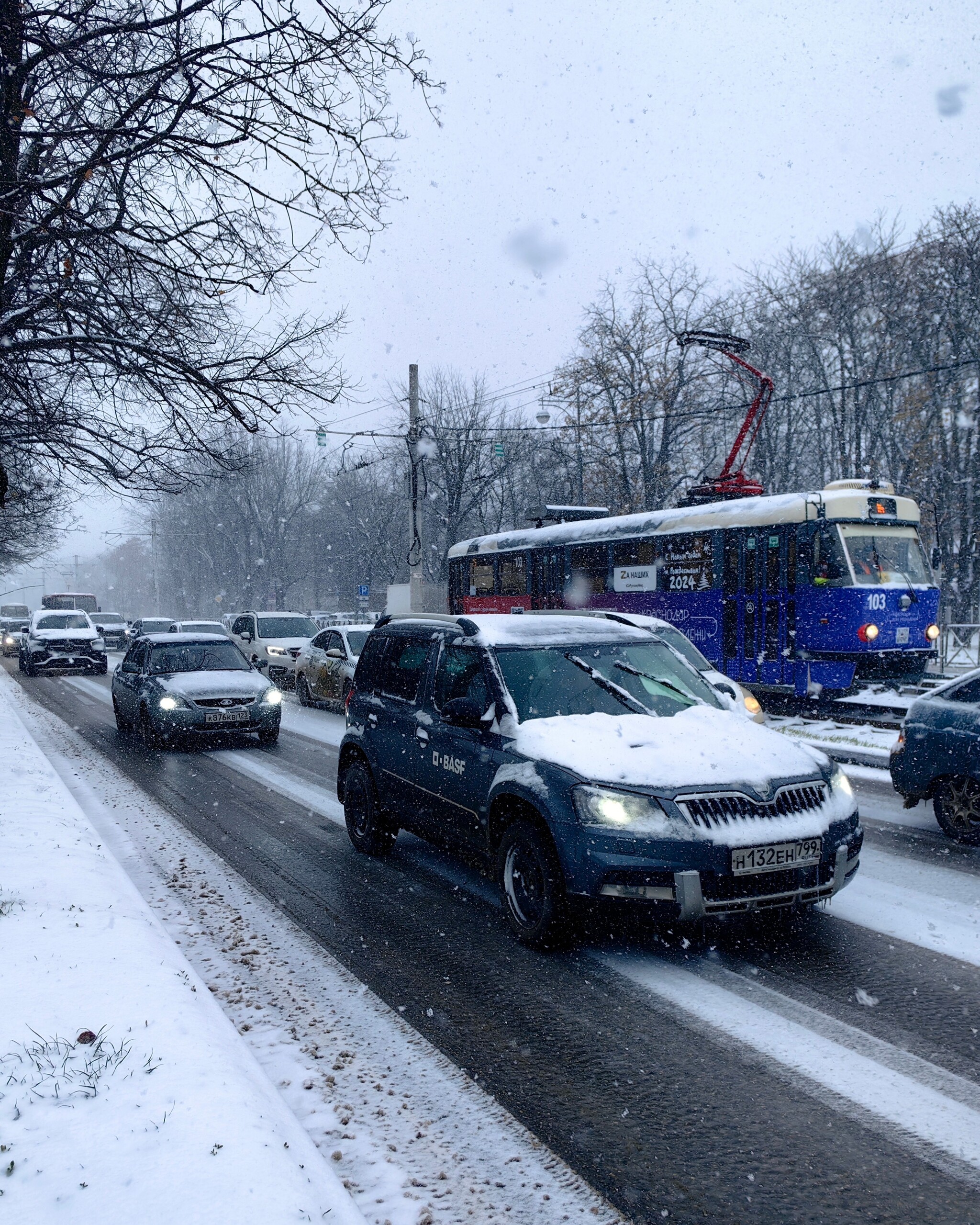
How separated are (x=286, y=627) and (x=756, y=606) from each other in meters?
11.5

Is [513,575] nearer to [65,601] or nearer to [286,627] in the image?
[286,627]

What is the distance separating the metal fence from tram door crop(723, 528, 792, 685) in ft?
31.5

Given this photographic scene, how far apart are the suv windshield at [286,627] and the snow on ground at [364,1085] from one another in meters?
15.9

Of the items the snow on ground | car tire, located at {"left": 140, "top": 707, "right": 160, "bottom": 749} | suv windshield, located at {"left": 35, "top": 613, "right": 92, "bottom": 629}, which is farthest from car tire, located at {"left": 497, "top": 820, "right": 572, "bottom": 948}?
suv windshield, located at {"left": 35, "top": 613, "right": 92, "bottom": 629}

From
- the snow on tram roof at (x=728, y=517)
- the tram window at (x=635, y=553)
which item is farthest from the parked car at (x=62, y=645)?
the tram window at (x=635, y=553)

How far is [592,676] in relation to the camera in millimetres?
5953

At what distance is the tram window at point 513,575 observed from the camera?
72.7 feet

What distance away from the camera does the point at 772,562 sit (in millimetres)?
15594

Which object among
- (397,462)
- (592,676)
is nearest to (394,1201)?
(592,676)

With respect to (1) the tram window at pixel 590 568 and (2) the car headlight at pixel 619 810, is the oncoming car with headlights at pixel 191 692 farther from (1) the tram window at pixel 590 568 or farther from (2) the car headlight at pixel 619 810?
(2) the car headlight at pixel 619 810

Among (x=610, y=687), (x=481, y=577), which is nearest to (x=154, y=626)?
(x=481, y=577)

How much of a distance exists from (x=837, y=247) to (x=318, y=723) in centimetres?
2808

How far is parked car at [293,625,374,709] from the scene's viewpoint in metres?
16.9

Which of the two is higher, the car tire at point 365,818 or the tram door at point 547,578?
the tram door at point 547,578
